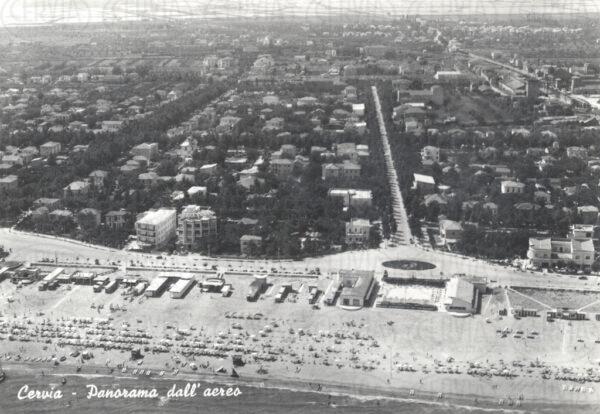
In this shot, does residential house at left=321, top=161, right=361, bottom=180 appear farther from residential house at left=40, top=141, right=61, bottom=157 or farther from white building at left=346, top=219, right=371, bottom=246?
residential house at left=40, top=141, right=61, bottom=157

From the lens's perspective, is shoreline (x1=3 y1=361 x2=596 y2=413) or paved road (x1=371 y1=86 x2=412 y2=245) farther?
paved road (x1=371 y1=86 x2=412 y2=245)

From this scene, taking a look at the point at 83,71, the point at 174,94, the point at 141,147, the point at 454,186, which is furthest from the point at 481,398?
the point at 83,71

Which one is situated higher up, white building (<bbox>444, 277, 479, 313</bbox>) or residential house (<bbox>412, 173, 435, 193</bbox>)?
residential house (<bbox>412, 173, 435, 193</bbox>)

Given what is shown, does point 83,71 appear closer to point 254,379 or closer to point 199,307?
point 199,307

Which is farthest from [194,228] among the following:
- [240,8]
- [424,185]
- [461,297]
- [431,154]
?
[240,8]

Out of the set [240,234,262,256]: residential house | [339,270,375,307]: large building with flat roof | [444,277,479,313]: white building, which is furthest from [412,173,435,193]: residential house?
[444,277,479,313]: white building

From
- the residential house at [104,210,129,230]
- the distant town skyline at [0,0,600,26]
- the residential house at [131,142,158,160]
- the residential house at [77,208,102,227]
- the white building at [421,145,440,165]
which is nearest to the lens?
the residential house at [77,208,102,227]
